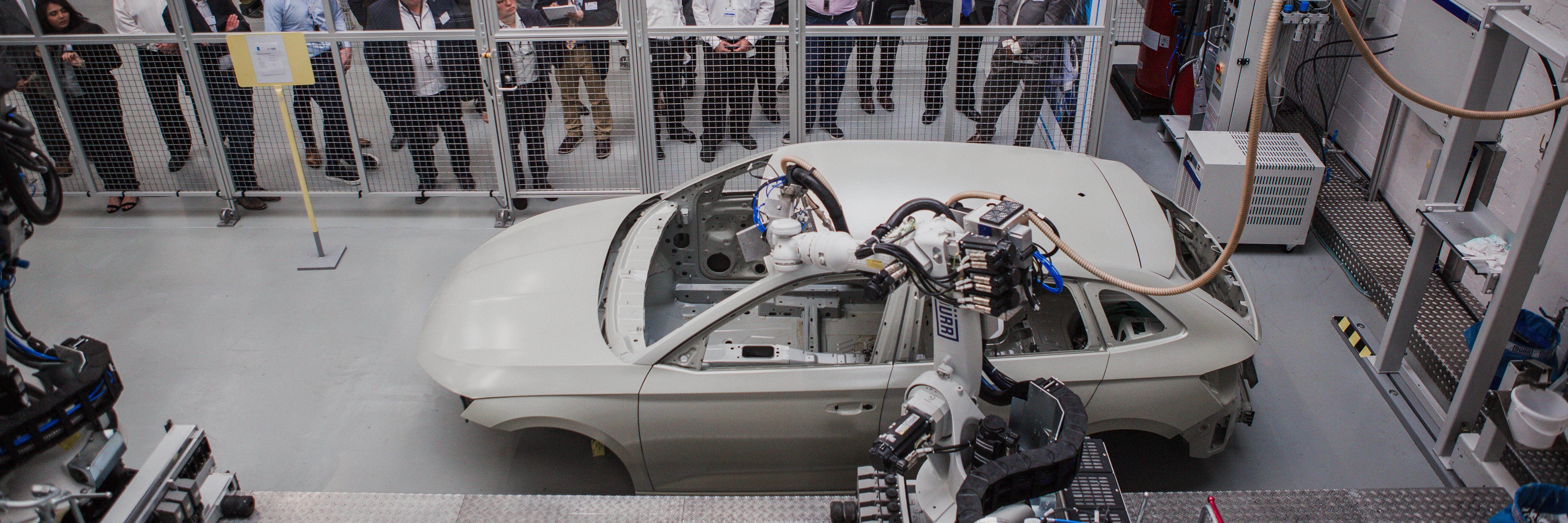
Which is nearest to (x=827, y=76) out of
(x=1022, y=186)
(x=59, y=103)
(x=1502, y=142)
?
(x=1022, y=186)

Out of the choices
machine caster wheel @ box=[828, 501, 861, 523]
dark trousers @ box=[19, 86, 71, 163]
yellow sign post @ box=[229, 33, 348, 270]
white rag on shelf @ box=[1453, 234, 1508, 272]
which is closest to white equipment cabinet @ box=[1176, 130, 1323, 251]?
white rag on shelf @ box=[1453, 234, 1508, 272]

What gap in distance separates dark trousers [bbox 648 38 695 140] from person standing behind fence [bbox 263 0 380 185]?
2.14 meters

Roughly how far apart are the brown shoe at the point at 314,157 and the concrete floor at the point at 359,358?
0.33 m

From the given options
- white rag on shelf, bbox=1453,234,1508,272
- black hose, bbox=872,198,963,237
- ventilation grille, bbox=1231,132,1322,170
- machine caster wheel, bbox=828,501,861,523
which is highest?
black hose, bbox=872,198,963,237

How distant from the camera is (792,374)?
4.04m

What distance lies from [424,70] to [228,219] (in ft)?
6.51

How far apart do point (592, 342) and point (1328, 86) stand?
21.7ft

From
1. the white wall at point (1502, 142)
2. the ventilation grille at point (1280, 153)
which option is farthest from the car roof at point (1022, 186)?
the ventilation grille at point (1280, 153)

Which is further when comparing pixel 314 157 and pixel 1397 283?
pixel 314 157

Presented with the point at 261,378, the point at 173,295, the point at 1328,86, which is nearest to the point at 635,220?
the point at 261,378

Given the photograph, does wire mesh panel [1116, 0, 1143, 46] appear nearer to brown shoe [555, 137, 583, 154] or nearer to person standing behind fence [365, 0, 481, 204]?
brown shoe [555, 137, 583, 154]

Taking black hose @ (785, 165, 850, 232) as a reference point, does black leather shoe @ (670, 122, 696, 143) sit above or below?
below

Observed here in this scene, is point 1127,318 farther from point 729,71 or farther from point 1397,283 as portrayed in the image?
point 729,71

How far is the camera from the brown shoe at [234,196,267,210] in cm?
751
